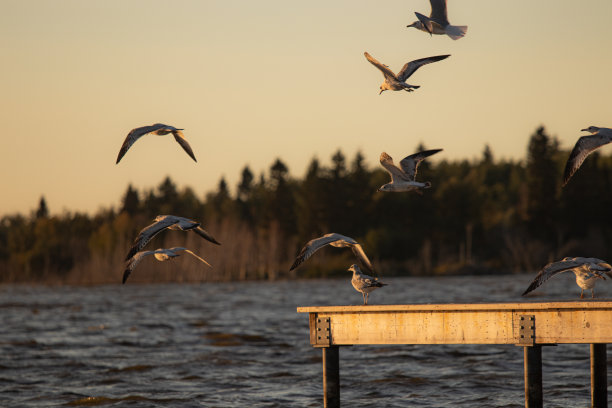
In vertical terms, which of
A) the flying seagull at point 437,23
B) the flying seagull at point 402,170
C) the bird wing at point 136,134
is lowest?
the flying seagull at point 402,170

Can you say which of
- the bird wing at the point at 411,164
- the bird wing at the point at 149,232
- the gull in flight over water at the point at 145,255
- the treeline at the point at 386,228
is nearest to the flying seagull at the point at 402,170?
the bird wing at the point at 411,164

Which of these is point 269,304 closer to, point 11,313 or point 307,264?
point 11,313

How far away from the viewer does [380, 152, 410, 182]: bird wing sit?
55.2 feet

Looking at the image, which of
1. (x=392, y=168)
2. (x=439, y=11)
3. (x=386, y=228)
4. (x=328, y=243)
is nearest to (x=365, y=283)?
(x=328, y=243)

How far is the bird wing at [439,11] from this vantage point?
54.6 feet

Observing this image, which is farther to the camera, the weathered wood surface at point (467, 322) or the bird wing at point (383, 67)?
the bird wing at point (383, 67)

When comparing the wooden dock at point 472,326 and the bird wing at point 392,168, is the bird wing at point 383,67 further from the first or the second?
the wooden dock at point 472,326

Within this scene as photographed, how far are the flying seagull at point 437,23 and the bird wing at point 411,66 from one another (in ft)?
1.51

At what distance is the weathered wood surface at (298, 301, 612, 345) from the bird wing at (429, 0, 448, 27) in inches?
199

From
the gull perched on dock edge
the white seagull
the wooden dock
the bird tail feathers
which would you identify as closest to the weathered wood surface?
the wooden dock

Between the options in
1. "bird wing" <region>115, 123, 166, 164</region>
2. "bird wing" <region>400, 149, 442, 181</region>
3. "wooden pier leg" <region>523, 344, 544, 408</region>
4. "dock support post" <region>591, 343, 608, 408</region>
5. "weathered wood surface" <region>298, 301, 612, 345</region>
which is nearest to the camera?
"weathered wood surface" <region>298, 301, 612, 345</region>

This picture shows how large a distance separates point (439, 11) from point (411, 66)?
103 centimetres

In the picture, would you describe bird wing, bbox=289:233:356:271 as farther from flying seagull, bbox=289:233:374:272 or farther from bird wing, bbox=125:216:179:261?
bird wing, bbox=125:216:179:261

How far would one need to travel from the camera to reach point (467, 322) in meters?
14.4
